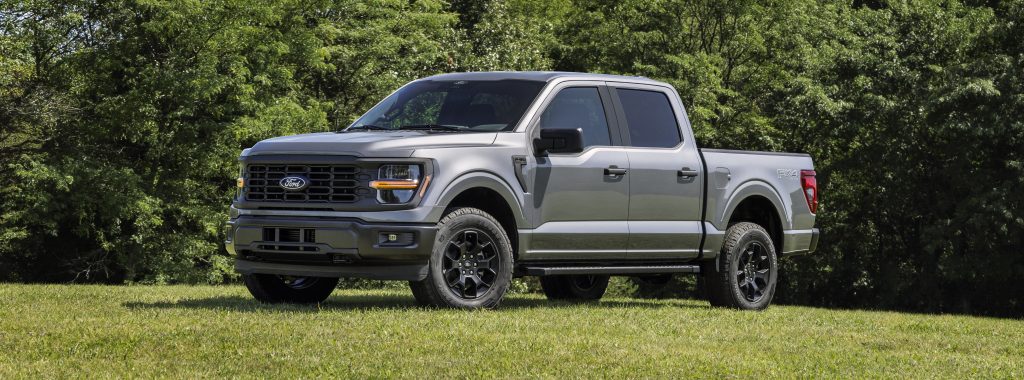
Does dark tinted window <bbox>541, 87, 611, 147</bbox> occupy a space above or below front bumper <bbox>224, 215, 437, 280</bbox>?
above

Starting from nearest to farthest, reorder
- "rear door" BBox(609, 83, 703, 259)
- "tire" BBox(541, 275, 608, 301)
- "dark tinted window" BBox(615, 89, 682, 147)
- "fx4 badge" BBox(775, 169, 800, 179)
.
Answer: "rear door" BBox(609, 83, 703, 259)
"dark tinted window" BBox(615, 89, 682, 147)
"fx4 badge" BBox(775, 169, 800, 179)
"tire" BBox(541, 275, 608, 301)

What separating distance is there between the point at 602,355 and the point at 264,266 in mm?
3763

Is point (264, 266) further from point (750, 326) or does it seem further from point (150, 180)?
point (150, 180)

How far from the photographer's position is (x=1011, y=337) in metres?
11.0

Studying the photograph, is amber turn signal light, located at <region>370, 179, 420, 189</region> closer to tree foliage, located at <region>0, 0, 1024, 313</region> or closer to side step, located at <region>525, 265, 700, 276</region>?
side step, located at <region>525, 265, 700, 276</region>

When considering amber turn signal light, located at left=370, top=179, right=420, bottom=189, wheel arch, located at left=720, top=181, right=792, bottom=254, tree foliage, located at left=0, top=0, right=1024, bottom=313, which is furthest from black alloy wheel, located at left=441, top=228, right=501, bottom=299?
tree foliage, located at left=0, top=0, right=1024, bottom=313

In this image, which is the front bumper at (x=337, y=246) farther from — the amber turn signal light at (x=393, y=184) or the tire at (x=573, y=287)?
the tire at (x=573, y=287)

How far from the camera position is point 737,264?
44.0ft

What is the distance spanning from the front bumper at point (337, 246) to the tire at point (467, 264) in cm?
15

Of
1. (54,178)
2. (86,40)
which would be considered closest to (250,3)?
(86,40)

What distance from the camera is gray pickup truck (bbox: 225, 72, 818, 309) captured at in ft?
35.1

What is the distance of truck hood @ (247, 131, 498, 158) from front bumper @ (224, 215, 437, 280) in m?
0.50

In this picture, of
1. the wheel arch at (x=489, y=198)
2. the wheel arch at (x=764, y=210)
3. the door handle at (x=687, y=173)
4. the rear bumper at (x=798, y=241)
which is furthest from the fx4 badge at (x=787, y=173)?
the wheel arch at (x=489, y=198)

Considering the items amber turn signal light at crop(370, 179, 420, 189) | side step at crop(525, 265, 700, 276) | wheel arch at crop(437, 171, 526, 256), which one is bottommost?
side step at crop(525, 265, 700, 276)
